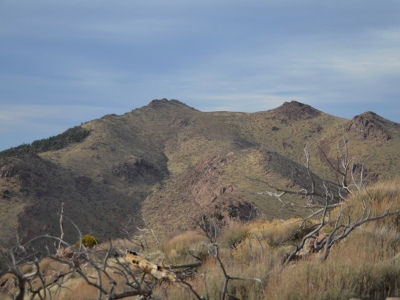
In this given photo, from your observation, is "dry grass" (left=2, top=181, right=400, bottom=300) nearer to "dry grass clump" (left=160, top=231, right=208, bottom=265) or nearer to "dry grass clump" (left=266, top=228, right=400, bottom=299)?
"dry grass clump" (left=266, top=228, right=400, bottom=299)

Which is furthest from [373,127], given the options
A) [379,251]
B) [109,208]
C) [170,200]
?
[379,251]

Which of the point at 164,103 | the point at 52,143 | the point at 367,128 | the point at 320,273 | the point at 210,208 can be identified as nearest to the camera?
the point at 320,273

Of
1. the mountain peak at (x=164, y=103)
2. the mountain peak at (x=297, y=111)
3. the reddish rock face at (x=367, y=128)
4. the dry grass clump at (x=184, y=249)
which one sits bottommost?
the dry grass clump at (x=184, y=249)

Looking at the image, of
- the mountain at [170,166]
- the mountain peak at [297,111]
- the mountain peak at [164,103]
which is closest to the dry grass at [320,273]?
the mountain at [170,166]

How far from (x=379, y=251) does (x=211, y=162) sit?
138 ft

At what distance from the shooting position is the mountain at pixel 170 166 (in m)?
37.2

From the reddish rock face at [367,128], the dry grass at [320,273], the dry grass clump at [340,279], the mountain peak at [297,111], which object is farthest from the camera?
the mountain peak at [297,111]

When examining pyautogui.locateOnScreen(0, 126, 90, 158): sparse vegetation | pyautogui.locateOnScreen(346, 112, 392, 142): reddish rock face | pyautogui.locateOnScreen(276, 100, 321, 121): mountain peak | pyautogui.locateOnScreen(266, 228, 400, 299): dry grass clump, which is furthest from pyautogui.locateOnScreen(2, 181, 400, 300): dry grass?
pyautogui.locateOnScreen(276, 100, 321, 121): mountain peak

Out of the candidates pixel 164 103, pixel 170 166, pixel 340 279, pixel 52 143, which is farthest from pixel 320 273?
pixel 164 103

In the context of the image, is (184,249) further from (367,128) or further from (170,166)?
(367,128)

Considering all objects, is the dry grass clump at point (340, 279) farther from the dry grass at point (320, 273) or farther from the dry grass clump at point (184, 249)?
the dry grass clump at point (184, 249)

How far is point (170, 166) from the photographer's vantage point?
186ft

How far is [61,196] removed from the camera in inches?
1651

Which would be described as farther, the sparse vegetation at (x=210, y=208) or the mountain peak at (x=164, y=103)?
the mountain peak at (x=164, y=103)
